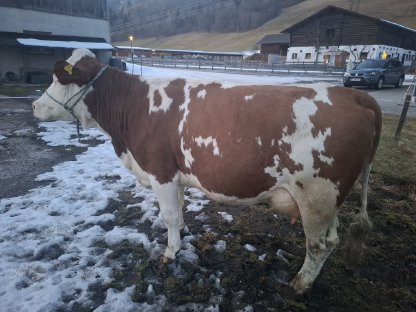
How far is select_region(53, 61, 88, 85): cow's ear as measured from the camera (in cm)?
308

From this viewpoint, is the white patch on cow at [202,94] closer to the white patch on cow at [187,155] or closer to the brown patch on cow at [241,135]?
the brown patch on cow at [241,135]

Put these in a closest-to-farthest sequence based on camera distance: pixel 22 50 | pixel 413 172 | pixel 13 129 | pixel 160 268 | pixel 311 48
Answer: pixel 160 268
pixel 413 172
pixel 13 129
pixel 22 50
pixel 311 48

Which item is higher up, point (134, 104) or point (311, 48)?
point (311, 48)

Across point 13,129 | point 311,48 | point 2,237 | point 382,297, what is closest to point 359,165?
point 382,297

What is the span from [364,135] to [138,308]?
2455 millimetres

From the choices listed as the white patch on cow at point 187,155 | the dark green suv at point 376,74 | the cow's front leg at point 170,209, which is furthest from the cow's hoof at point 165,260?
the dark green suv at point 376,74

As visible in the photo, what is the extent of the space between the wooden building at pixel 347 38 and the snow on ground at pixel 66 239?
145 ft

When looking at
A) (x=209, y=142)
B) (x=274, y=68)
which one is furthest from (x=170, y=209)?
(x=274, y=68)

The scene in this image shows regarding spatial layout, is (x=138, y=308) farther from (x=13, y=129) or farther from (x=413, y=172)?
(x=13, y=129)

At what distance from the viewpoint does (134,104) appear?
3229 millimetres

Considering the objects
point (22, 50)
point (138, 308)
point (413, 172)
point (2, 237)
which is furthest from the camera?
point (22, 50)

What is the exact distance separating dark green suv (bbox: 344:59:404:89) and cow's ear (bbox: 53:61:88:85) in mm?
18987

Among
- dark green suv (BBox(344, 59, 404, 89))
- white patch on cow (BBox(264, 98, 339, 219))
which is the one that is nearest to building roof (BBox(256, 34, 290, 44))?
dark green suv (BBox(344, 59, 404, 89))

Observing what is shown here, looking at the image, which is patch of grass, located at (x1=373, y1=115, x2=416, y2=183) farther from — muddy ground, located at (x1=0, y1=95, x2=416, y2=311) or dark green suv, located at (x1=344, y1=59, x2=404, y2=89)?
dark green suv, located at (x1=344, y1=59, x2=404, y2=89)
